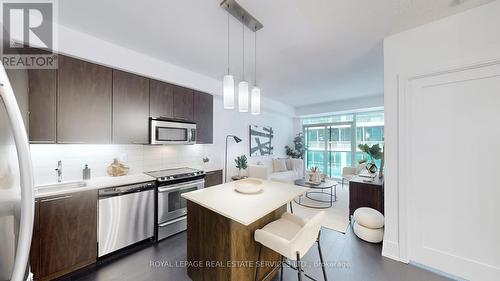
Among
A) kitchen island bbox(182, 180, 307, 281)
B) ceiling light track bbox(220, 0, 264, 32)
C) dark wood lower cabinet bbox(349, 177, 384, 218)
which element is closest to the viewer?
kitchen island bbox(182, 180, 307, 281)

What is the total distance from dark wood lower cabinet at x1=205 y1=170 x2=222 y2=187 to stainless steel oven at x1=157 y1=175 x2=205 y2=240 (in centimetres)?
37

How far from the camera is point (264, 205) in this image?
1523 mm

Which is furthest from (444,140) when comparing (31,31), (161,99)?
(31,31)

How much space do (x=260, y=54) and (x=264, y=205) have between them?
2104mm

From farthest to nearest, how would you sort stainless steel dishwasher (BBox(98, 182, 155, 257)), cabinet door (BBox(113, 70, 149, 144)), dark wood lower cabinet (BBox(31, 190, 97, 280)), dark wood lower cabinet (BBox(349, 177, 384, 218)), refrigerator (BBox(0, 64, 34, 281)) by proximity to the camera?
dark wood lower cabinet (BBox(349, 177, 384, 218)) < cabinet door (BBox(113, 70, 149, 144)) < stainless steel dishwasher (BBox(98, 182, 155, 257)) < dark wood lower cabinet (BBox(31, 190, 97, 280)) < refrigerator (BBox(0, 64, 34, 281))

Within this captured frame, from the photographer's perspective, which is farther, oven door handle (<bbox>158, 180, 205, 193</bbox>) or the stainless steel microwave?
the stainless steel microwave

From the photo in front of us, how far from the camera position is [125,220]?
2.26 metres

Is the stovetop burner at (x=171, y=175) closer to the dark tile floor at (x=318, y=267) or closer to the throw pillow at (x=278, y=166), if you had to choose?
the dark tile floor at (x=318, y=267)

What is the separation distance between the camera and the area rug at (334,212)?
9.92ft

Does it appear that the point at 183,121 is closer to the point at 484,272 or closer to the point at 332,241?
the point at 332,241

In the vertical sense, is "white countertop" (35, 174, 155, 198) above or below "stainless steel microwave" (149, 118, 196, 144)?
below

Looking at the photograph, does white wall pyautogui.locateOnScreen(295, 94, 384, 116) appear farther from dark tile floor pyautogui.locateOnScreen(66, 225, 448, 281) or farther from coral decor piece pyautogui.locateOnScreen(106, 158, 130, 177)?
coral decor piece pyautogui.locateOnScreen(106, 158, 130, 177)

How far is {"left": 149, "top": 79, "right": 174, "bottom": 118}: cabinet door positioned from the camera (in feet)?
9.09

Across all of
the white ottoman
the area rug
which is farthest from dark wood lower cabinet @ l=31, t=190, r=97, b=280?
the white ottoman
